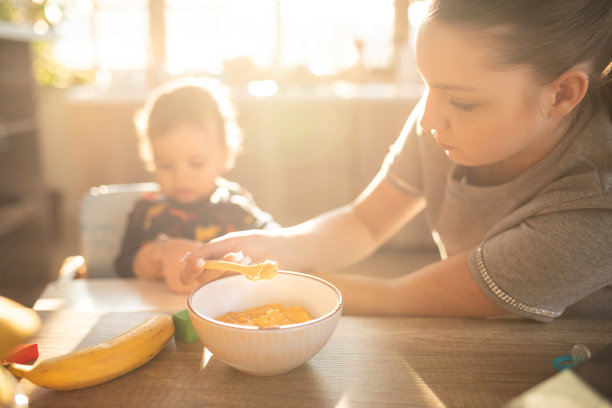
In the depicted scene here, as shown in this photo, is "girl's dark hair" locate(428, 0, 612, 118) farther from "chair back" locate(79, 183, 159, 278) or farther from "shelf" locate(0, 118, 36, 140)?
"shelf" locate(0, 118, 36, 140)

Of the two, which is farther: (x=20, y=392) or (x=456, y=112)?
(x=456, y=112)

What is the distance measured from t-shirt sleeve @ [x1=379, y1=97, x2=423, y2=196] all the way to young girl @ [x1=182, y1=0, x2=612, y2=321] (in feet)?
0.69

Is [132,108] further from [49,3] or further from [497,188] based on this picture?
[497,188]

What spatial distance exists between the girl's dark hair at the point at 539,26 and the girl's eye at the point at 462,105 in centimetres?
7

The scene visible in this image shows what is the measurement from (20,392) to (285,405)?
0.87 ft

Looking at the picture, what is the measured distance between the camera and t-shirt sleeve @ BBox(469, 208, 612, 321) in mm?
719

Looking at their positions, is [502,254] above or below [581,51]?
below

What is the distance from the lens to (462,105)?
751 mm

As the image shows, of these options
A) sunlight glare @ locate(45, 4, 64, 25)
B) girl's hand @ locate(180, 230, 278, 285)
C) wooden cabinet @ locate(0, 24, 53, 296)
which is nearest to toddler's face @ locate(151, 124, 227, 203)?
girl's hand @ locate(180, 230, 278, 285)

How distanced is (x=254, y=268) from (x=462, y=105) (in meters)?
0.37

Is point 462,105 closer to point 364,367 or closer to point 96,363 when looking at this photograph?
point 364,367

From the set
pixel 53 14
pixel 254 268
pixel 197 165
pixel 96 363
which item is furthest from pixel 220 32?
pixel 96 363

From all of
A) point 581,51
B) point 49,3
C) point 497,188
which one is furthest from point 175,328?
point 49,3

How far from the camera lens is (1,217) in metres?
2.58
